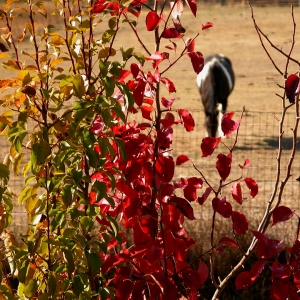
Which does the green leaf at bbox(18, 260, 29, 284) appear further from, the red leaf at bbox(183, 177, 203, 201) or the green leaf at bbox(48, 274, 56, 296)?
the red leaf at bbox(183, 177, 203, 201)

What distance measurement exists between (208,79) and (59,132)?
898 centimetres

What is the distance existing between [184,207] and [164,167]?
0.12 meters

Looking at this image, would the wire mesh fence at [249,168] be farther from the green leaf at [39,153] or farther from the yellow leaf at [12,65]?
the green leaf at [39,153]

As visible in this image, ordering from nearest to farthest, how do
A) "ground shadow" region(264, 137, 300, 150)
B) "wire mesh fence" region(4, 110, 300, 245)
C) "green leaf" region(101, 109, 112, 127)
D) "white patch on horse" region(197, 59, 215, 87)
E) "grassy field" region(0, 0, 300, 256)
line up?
"green leaf" region(101, 109, 112, 127), "wire mesh fence" region(4, 110, 300, 245), "grassy field" region(0, 0, 300, 256), "ground shadow" region(264, 137, 300, 150), "white patch on horse" region(197, 59, 215, 87)

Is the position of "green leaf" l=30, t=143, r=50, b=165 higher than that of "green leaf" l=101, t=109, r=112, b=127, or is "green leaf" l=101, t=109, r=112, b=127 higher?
"green leaf" l=101, t=109, r=112, b=127

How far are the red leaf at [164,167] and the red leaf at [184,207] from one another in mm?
61

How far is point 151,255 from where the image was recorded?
6.76ft

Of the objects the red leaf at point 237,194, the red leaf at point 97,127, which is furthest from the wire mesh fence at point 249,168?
the red leaf at point 97,127

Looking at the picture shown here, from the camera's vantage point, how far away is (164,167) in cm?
215

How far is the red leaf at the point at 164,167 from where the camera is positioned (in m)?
2.15

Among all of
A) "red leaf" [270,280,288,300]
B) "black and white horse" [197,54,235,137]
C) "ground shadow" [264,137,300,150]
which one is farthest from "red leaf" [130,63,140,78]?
"black and white horse" [197,54,235,137]

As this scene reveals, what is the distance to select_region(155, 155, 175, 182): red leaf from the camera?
7.04 ft

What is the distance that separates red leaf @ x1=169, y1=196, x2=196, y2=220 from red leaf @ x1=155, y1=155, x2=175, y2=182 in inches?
2.4

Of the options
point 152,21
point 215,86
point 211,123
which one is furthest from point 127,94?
point 215,86
